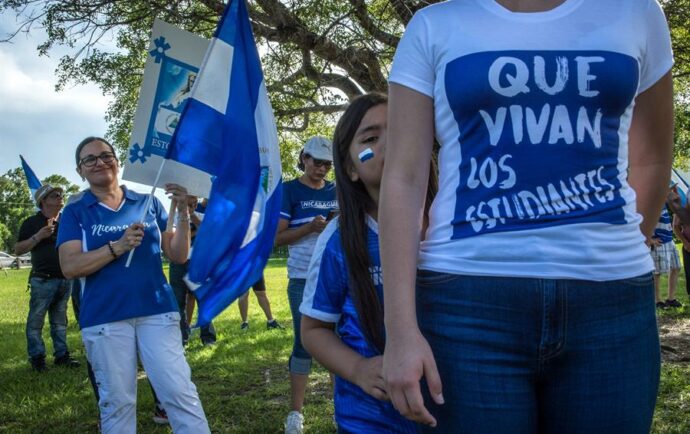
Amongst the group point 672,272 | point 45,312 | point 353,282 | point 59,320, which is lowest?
point 672,272

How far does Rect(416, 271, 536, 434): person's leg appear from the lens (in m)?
1.32

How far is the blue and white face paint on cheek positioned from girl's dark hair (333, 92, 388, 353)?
55 mm

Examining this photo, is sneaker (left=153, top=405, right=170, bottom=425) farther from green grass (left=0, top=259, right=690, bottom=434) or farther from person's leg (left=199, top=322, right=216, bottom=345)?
person's leg (left=199, top=322, right=216, bottom=345)

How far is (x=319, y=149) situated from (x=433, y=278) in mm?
3708

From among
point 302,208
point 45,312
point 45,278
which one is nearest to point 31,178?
point 45,278

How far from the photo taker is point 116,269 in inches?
144

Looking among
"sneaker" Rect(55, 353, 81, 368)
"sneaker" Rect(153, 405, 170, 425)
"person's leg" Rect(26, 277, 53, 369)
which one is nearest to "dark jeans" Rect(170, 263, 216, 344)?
"sneaker" Rect(55, 353, 81, 368)

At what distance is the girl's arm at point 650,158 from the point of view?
157cm

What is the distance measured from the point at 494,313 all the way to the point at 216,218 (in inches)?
99.0

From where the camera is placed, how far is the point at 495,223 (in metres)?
1.35

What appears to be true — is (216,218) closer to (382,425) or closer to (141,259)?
(141,259)

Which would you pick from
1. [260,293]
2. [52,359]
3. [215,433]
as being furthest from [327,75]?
[215,433]

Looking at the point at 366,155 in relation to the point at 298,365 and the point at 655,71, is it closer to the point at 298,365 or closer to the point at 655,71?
the point at 655,71

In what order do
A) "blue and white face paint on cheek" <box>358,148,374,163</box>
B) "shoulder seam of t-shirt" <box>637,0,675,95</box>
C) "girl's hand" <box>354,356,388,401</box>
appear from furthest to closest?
"blue and white face paint on cheek" <box>358,148,374,163</box> < "girl's hand" <box>354,356,388,401</box> < "shoulder seam of t-shirt" <box>637,0,675,95</box>
